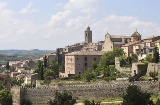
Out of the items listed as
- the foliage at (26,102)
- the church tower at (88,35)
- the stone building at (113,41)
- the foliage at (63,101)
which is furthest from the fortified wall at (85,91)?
the church tower at (88,35)

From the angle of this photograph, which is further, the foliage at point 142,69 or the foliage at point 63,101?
the foliage at point 142,69

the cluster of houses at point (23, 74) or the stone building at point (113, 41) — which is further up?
the stone building at point (113, 41)

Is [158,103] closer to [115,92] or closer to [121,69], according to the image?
[115,92]

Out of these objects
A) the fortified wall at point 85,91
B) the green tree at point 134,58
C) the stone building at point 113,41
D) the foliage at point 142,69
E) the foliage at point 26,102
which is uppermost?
the stone building at point 113,41

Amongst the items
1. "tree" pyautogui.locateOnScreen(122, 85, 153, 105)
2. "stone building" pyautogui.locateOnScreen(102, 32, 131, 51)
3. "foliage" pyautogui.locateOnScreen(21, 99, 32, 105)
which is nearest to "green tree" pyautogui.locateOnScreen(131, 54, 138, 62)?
"stone building" pyautogui.locateOnScreen(102, 32, 131, 51)

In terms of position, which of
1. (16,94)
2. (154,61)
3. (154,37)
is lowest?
(16,94)

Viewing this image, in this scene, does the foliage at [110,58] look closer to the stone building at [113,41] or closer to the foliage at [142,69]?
the foliage at [142,69]

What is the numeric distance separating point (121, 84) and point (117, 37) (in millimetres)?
44280

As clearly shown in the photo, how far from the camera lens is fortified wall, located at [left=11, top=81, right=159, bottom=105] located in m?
49.6

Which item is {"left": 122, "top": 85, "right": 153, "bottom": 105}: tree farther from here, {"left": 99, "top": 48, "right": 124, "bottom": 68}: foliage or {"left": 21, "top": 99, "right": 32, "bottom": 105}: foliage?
{"left": 99, "top": 48, "right": 124, "bottom": 68}: foliage

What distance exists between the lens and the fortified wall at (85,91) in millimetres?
49591

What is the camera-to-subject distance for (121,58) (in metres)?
66.0

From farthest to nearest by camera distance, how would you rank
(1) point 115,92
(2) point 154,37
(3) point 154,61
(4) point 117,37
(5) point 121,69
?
(4) point 117,37
(2) point 154,37
(5) point 121,69
(3) point 154,61
(1) point 115,92

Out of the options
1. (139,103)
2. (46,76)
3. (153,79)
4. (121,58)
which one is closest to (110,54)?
(121,58)
